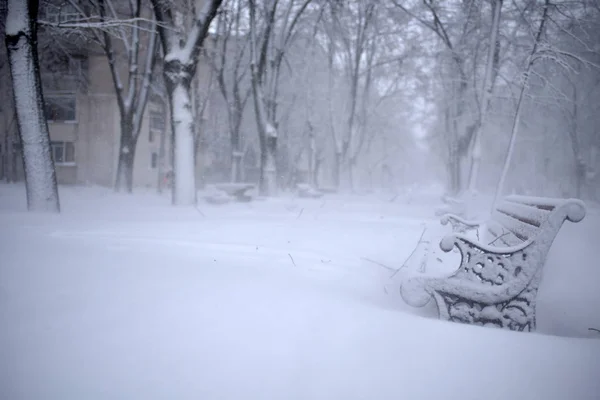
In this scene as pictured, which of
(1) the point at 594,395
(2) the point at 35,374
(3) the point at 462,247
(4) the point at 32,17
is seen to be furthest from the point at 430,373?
(4) the point at 32,17

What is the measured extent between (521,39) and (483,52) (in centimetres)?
155

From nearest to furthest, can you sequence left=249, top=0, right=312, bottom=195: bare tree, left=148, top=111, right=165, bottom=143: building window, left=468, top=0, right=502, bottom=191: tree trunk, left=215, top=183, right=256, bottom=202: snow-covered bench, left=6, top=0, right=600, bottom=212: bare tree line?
left=6, top=0, right=600, bottom=212: bare tree line, left=468, top=0, right=502, bottom=191: tree trunk, left=249, top=0, right=312, bottom=195: bare tree, left=215, top=183, right=256, bottom=202: snow-covered bench, left=148, top=111, right=165, bottom=143: building window

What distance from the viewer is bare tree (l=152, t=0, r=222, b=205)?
801 centimetres

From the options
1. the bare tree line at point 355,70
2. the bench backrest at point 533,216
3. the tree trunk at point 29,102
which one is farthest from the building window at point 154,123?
the bench backrest at point 533,216

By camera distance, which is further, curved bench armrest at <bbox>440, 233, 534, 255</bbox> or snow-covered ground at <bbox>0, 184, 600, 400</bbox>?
curved bench armrest at <bbox>440, 233, 534, 255</bbox>

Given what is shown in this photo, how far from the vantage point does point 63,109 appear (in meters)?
25.7

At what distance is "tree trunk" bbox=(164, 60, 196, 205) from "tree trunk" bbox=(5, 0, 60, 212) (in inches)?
103

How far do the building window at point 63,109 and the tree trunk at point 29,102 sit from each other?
2225cm

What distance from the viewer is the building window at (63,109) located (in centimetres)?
2497

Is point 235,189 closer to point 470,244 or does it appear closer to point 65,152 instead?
point 470,244

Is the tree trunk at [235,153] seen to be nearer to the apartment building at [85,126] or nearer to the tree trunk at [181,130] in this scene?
the apartment building at [85,126]

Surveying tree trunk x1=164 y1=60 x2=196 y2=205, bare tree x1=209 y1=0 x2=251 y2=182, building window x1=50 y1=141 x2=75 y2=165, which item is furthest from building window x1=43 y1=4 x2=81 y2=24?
building window x1=50 y1=141 x2=75 y2=165

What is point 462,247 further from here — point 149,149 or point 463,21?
point 149,149

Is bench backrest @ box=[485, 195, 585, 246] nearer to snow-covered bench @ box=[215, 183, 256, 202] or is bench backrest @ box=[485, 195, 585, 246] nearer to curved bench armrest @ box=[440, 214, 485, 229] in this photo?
curved bench armrest @ box=[440, 214, 485, 229]
